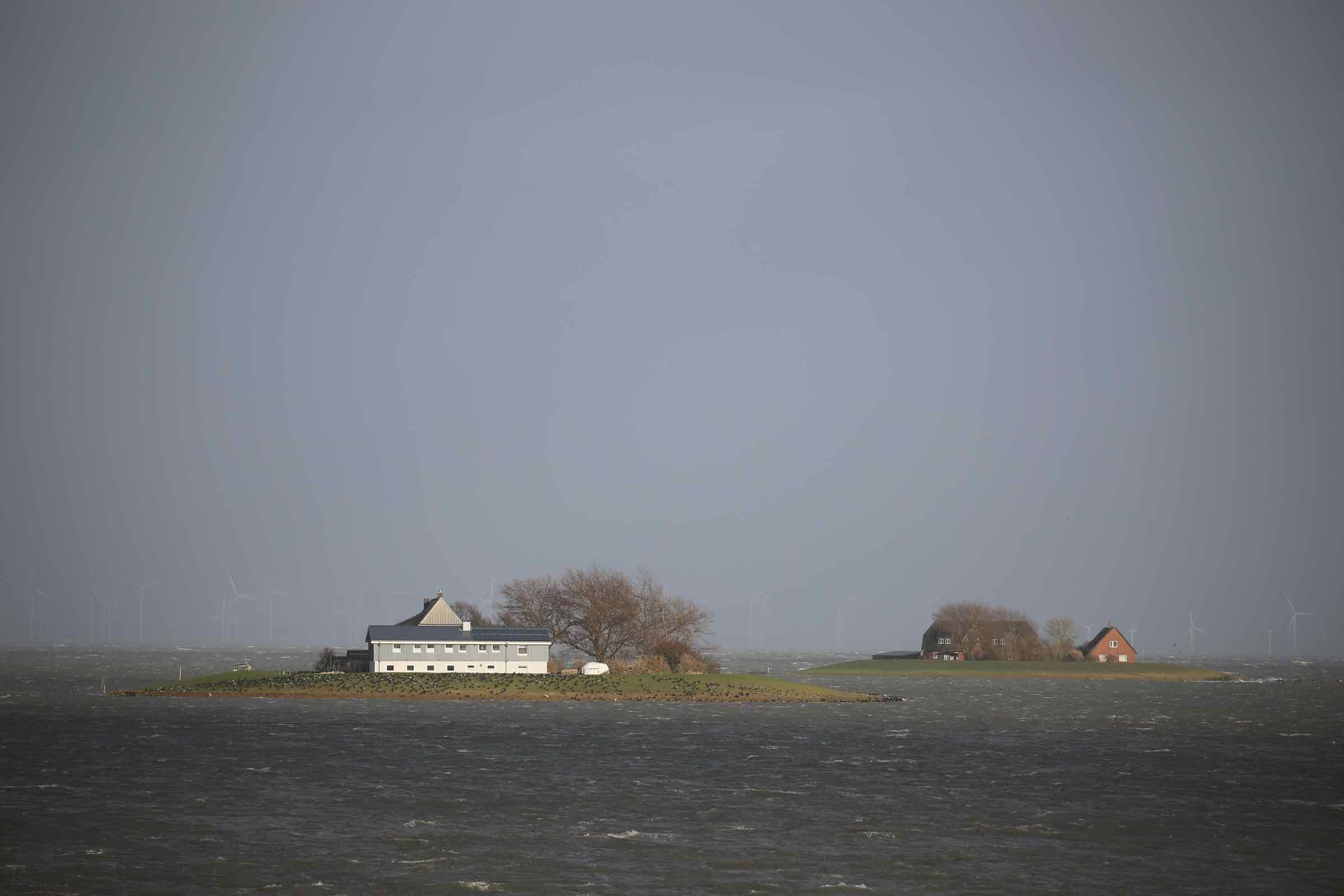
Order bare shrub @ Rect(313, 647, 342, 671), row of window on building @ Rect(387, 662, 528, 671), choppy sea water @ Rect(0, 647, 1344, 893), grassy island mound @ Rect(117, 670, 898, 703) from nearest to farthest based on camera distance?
choppy sea water @ Rect(0, 647, 1344, 893)
grassy island mound @ Rect(117, 670, 898, 703)
row of window on building @ Rect(387, 662, 528, 671)
bare shrub @ Rect(313, 647, 342, 671)

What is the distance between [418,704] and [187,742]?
3781 centimetres

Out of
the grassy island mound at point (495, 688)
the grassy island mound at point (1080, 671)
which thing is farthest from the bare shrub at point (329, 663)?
the grassy island mound at point (1080, 671)

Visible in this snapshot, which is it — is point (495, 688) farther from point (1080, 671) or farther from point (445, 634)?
point (1080, 671)

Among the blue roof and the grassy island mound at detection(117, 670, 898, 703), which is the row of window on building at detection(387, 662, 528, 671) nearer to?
the grassy island mound at detection(117, 670, 898, 703)

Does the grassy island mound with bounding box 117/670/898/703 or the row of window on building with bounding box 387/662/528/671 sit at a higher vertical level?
the row of window on building with bounding box 387/662/528/671

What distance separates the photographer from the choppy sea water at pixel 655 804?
3919cm

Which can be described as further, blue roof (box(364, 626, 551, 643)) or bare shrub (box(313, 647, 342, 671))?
bare shrub (box(313, 647, 342, 671))

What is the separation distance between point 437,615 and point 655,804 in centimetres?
8735

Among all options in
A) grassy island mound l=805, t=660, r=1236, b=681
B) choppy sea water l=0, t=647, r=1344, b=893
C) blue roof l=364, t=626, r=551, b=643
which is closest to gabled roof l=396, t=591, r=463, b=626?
blue roof l=364, t=626, r=551, b=643

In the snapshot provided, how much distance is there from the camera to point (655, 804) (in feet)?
176

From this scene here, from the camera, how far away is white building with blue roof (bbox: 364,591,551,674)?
439ft

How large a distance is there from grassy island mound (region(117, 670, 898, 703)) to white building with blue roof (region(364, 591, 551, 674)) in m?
1.57

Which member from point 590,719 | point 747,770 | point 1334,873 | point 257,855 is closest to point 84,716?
point 590,719

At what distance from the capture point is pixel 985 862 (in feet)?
137
